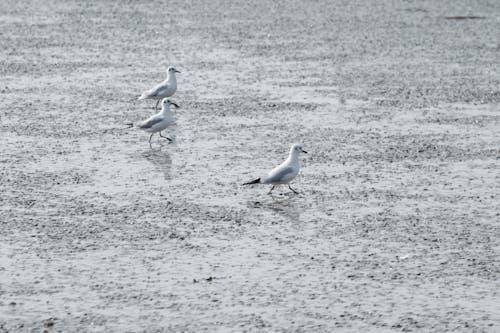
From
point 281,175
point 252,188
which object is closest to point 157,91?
point 252,188

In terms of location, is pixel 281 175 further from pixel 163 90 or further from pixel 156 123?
pixel 163 90

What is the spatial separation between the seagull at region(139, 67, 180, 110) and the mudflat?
0.29 meters

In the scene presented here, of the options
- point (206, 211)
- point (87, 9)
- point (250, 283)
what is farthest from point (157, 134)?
point (87, 9)

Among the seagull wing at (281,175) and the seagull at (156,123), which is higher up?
the seagull wing at (281,175)

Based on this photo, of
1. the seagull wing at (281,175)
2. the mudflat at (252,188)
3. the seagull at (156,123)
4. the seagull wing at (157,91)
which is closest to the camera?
the mudflat at (252,188)

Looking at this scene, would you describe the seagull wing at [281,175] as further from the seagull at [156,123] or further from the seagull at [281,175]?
the seagull at [156,123]

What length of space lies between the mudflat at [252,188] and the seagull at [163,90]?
11.3 inches

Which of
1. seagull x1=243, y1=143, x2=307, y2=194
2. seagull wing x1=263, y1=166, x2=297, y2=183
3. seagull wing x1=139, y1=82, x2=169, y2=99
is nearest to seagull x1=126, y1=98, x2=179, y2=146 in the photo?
seagull wing x1=139, y1=82, x2=169, y2=99

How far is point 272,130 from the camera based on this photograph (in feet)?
55.3

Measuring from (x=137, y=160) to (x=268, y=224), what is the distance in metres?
3.56

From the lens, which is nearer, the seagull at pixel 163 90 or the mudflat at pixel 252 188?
the mudflat at pixel 252 188

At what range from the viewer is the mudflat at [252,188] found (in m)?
9.68

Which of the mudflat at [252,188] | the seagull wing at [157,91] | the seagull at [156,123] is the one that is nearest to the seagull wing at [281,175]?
the mudflat at [252,188]

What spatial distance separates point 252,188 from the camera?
1380cm
